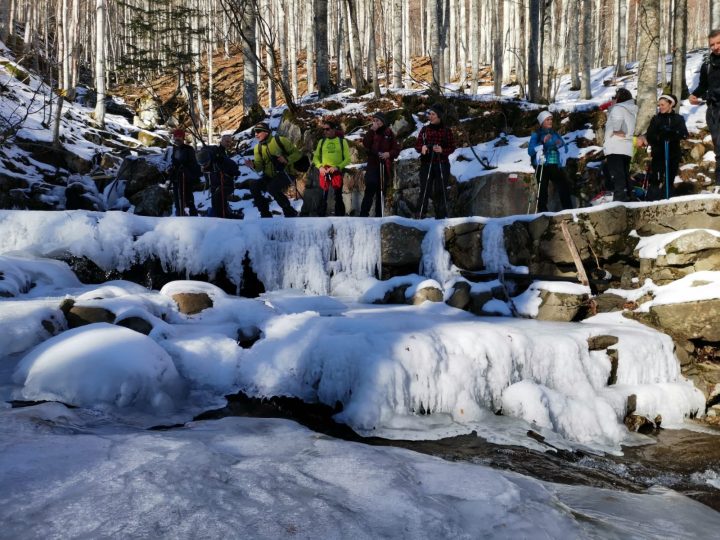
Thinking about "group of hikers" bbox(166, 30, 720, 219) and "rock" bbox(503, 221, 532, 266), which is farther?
"rock" bbox(503, 221, 532, 266)

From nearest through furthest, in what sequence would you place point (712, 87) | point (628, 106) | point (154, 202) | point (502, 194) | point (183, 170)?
1. point (712, 87)
2. point (628, 106)
3. point (183, 170)
4. point (502, 194)
5. point (154, 202)

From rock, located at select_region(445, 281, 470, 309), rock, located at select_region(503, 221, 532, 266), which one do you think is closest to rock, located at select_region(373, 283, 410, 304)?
rock, located at select_region(445, 281, 470, 309)

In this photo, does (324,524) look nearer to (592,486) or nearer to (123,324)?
(592,486)

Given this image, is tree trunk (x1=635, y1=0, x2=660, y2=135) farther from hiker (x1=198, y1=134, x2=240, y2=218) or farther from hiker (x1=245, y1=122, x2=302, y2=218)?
hiker (x1=198, y1=134, x2=240, y2=218)

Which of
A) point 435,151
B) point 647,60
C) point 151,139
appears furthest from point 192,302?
point 151,139

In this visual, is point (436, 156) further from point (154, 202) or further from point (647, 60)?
point (154, 202)

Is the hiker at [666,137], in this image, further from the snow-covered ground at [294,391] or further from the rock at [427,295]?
the rock at [427,295]

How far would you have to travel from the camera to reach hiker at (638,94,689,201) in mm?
7234

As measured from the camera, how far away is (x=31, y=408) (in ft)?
12.0

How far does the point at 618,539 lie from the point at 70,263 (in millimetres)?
6744

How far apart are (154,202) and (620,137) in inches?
389

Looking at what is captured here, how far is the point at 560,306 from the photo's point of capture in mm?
6773

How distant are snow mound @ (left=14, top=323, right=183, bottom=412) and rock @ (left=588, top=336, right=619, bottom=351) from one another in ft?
13.9

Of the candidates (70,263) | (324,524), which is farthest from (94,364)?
(70,263)
